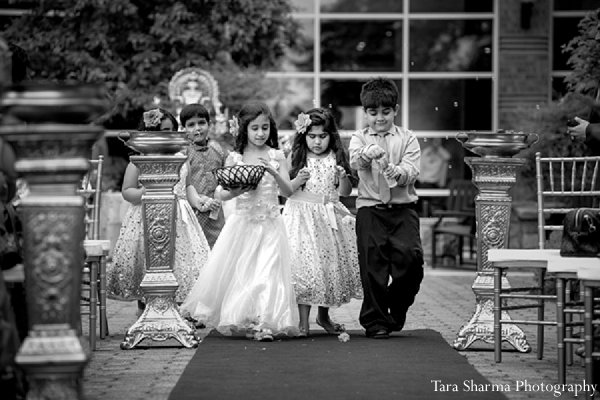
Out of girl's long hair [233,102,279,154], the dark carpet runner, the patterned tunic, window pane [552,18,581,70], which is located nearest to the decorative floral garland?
girl's long hair [233,102,279,154]

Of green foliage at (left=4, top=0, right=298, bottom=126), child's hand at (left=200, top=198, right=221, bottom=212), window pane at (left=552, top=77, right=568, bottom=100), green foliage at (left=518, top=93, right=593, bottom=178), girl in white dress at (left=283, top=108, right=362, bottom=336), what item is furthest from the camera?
window pane at (left=552, top=77, right=568, bottom=100)

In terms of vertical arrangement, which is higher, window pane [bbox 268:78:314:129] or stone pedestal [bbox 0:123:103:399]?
window pane [bbox 268:78:314:129]

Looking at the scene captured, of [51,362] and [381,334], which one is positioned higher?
[51,362]

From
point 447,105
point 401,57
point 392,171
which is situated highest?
point 401,57

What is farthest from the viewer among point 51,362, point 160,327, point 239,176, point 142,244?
point 142,244

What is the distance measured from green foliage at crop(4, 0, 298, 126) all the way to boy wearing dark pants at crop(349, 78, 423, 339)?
8.24 meters

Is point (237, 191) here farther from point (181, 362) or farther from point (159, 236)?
point (181, 362)

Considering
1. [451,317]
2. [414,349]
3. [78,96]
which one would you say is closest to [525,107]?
[451,317]

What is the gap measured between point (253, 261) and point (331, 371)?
186 cm

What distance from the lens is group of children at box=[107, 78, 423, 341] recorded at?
891 centimetres

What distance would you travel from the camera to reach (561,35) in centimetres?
1862

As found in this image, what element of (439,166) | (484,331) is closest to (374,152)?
(484,331)

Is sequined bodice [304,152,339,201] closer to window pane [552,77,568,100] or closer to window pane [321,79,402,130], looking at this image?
window pane [321,79,402,130]

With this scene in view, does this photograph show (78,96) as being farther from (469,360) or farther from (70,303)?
(469,360)
